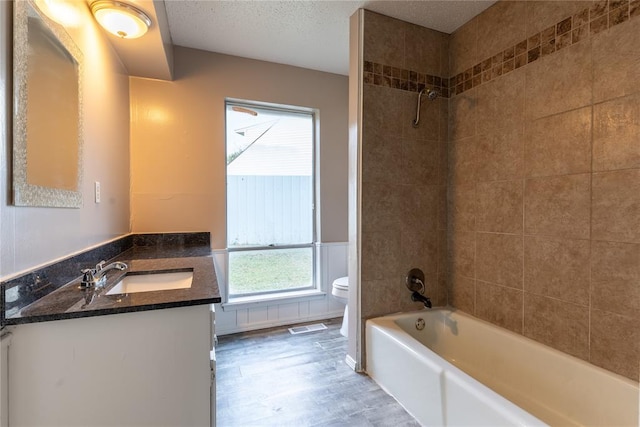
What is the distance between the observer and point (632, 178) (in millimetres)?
1297

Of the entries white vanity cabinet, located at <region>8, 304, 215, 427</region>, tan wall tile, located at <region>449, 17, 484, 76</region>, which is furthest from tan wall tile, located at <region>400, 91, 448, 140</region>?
white vanity cabinet, located at <region>8, 304, 215, 427</region>

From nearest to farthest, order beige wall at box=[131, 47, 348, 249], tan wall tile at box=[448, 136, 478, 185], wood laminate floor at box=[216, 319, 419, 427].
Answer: wood laminate floor at box=[216, 319, 419, 427] < tan wall tile at box=[448, 136, 478, 185] < beige wall at box=[131, 47, 348, 249]

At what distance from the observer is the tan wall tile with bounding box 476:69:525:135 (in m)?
1.78

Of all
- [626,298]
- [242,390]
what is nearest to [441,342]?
[626,298]

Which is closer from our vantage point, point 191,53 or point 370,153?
point 370,153

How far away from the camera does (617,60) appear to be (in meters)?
1.36

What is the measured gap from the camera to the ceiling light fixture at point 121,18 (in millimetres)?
1459

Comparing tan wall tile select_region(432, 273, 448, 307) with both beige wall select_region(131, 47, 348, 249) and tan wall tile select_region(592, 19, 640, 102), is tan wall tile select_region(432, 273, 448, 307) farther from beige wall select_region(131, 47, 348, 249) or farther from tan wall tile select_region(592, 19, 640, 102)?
beige wall select_region(131, 47, 348, 249)

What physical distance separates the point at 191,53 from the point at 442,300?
2897 mm

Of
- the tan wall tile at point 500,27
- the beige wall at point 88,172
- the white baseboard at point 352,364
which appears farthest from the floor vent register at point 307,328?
the tan wall tile at point 500,27

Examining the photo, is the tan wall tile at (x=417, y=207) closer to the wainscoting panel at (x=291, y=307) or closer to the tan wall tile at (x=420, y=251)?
the tan wall tile at (x=420, y=251)

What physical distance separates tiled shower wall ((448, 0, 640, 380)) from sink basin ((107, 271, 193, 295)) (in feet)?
6.17

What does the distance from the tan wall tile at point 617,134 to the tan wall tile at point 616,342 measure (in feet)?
2.30

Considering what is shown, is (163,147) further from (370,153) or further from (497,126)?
(497,126)
